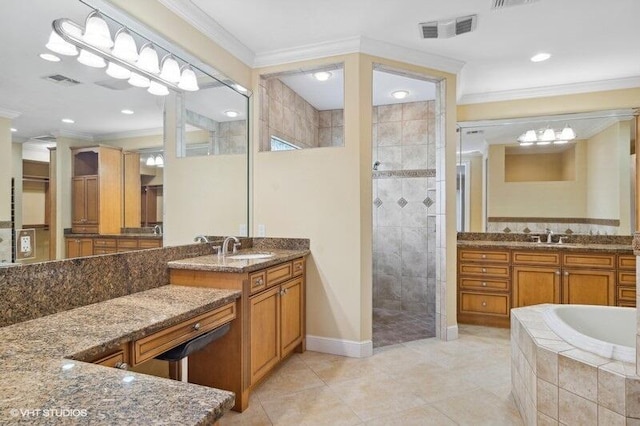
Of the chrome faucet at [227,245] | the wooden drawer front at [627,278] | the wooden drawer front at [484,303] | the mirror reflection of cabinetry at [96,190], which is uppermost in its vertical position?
the mirror reflection of cabinetry at [96,190]

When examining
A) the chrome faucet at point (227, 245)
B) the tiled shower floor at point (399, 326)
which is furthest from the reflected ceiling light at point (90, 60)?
the tiled shower floor at point (399, 326)

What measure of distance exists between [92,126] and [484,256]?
142 inches

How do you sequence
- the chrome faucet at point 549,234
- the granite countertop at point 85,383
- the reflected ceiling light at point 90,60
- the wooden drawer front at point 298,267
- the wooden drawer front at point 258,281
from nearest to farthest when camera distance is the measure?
the granite countertop at point 85,383, the reflected ceiling light at point 90,60, the wooden drawer front at point 258,281, the wooden drawer front at point 298,267, the chrome faucet at point 549,234

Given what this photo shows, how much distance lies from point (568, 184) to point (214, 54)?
386cm

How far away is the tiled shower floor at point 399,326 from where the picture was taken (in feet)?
11.1

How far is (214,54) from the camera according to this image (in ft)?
9.00

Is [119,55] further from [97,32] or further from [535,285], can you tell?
[535,285]

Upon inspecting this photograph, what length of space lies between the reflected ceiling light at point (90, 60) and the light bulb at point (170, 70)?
425 millimetres

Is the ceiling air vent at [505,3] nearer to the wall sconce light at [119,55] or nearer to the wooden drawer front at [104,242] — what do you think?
the wall sconce light at [119,55]

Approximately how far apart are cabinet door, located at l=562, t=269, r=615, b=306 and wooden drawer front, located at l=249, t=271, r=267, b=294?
3.02m

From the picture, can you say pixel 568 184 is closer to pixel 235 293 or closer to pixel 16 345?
pixel 235 293

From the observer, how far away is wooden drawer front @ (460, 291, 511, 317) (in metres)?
3.66

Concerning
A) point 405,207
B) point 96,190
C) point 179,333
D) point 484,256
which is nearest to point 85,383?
point 179,333

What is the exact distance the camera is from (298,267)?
9.55 feet
